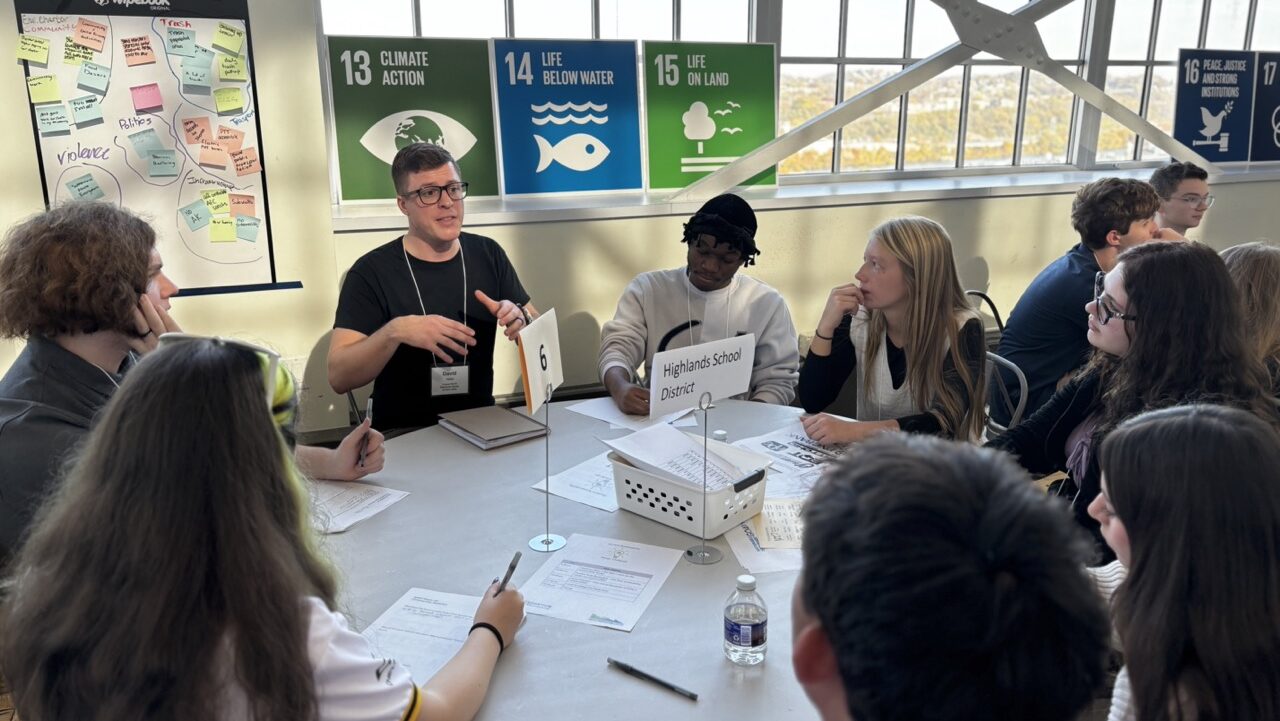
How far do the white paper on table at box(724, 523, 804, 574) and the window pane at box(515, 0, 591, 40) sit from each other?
272 centimetres

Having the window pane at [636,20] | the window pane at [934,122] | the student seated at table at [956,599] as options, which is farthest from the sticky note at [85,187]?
the window pane at [934,122]

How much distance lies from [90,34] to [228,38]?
41 centimetres

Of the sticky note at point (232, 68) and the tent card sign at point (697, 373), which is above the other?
the sticky note at point (232, 68)

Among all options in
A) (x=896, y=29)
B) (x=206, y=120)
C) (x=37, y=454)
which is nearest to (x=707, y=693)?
(x=37, y=454)

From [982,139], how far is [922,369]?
2964mm

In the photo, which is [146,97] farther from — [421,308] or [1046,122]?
[1046,122]

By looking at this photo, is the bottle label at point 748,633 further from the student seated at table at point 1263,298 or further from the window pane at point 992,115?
the window pane at point 992,115

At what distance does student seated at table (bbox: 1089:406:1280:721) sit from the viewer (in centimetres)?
103

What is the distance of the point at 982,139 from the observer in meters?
4.86

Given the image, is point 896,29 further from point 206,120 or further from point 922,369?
point 206,120

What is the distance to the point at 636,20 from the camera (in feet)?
13.1

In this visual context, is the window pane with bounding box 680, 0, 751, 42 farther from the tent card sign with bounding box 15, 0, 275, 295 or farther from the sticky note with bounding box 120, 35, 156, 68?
the sticky note with bounding box 120, 35, 156, 68

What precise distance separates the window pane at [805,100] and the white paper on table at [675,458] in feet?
9.13

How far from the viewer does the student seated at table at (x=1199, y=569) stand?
40.6 inches
